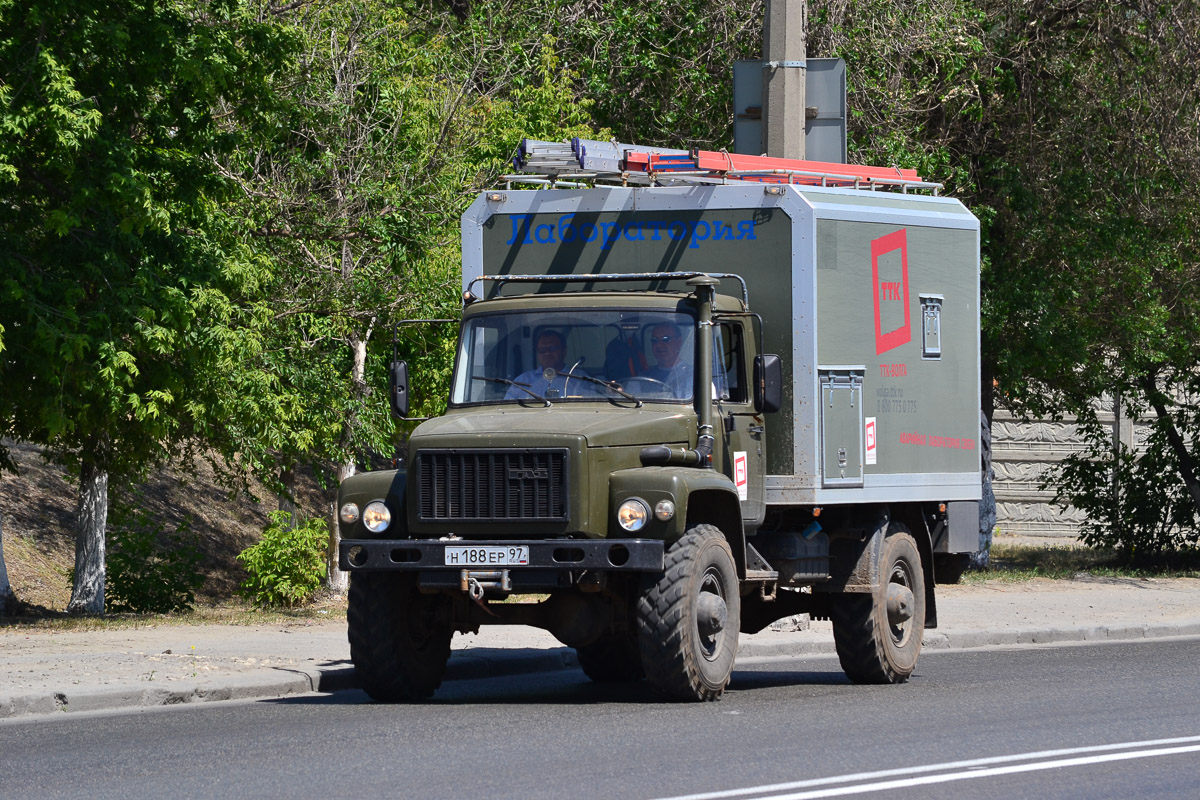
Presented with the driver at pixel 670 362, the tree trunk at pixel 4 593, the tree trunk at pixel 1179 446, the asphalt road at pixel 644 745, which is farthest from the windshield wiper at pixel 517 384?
the tree trunk at pixel 1179 446

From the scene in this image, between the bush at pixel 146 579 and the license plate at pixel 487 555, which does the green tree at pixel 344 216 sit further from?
the license plate at pixel 487 555

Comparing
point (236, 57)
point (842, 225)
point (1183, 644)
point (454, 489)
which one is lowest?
point (1183, 644)

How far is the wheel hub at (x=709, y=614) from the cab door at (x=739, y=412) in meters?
1.08

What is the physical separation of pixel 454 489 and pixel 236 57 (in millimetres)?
6739

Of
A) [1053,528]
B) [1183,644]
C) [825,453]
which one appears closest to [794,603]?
[825,453]

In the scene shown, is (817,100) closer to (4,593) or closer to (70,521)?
(4,593)

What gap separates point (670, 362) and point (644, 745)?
3.27 meters

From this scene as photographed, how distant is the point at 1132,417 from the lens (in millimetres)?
26781

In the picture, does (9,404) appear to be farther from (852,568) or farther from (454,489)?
(852,568)

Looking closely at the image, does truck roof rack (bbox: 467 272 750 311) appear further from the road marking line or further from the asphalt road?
the road marking line

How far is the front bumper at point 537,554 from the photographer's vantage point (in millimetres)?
10609

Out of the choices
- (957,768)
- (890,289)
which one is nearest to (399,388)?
(890,289)

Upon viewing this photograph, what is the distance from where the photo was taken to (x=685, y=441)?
11.5 metres

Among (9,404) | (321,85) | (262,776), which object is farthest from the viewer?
(321,85)
